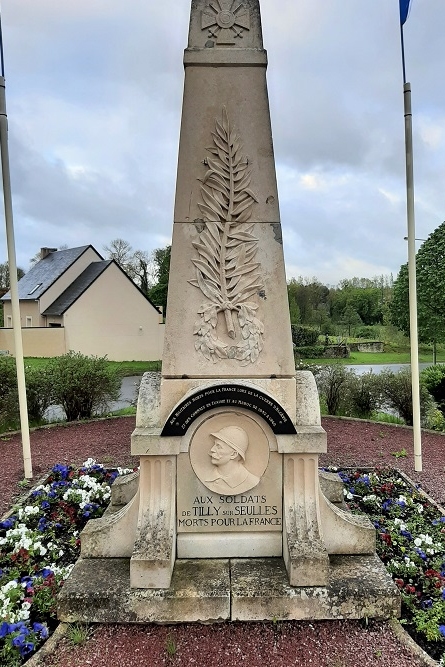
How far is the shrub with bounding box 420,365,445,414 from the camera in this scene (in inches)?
372

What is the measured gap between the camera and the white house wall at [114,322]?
2677 cm

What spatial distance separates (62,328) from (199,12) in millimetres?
24609

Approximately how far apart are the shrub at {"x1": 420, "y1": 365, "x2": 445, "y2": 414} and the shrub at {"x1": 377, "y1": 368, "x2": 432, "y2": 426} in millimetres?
202

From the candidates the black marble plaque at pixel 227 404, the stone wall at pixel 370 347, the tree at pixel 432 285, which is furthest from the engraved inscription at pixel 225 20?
the stone wall at pixel 370 347

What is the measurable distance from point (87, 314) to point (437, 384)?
21.6 m

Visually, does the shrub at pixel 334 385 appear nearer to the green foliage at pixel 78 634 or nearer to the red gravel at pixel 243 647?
the red gravel at pixel 243 647

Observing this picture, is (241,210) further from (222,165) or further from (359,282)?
(359,282)

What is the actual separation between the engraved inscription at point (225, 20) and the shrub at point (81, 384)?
7.56m

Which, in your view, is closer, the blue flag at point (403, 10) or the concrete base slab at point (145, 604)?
the concrete base slab at point (145, 604)

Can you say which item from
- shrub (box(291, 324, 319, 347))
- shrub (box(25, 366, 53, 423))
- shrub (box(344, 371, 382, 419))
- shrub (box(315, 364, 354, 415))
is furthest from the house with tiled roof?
shrub (box(344, 371, 382, 419))

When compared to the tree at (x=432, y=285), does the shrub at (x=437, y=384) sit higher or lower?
lower

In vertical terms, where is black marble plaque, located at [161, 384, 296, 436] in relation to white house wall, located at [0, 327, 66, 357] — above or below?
above

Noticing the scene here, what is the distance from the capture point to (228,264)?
3.52 m

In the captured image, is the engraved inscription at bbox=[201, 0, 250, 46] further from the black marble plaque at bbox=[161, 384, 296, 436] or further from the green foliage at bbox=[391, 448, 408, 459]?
the green foliage at bbox=[391, 448, 408, 459]
